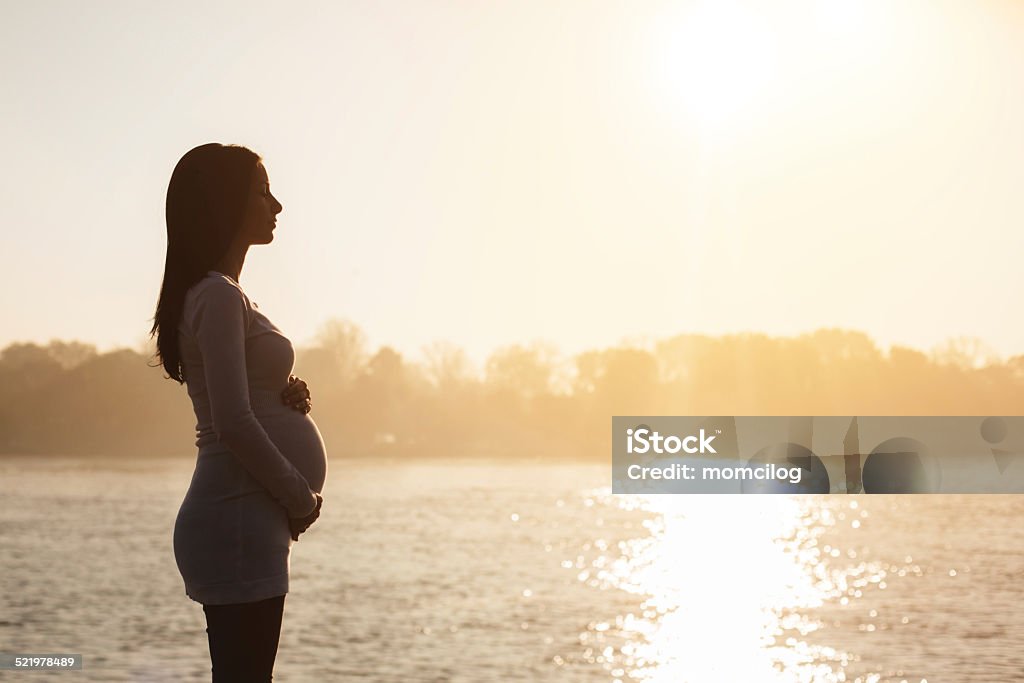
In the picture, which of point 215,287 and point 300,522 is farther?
point 300,522

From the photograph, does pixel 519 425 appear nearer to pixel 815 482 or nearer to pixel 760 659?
pixel 815 482

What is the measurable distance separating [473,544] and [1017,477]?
58572 millimetres

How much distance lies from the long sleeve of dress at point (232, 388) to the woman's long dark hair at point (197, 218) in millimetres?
167

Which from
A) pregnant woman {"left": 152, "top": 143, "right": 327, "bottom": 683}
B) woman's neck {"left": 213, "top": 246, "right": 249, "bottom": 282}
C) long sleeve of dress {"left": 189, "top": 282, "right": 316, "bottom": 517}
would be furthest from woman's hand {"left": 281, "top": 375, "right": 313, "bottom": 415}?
woman's neck {"left": 213, "top": 246, "right": 249, "bottom": 282}

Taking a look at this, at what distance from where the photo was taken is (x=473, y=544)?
6612cm

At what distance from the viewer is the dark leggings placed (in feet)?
9.34

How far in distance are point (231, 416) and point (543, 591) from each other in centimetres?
5224

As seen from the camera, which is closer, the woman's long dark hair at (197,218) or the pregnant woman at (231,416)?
the pregnant woman at (231,416)

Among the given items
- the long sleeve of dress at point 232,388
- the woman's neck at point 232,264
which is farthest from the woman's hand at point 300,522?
the woman's neck at point 232,264

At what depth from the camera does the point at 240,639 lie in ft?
9.36

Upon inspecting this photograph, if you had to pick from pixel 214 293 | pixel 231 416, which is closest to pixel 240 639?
pixel 231 416

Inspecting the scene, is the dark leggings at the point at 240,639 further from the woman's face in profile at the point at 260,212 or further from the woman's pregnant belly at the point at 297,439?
the woman's face in profile at the point at 260,212

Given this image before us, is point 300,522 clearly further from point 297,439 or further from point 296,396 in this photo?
point 296,396

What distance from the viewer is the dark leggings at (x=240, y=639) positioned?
9.34 feet
